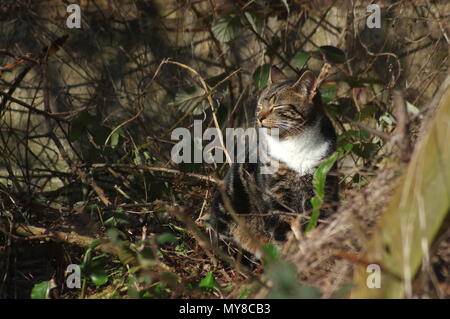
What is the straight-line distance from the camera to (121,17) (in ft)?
13.3

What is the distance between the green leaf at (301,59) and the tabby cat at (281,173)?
51 cm

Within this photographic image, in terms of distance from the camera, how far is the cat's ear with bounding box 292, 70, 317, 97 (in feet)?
10.3

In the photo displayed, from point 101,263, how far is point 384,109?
7.04 feet

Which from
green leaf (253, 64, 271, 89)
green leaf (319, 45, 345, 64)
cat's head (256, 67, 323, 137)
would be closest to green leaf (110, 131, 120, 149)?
cat's head (256, 67, 323, 137)

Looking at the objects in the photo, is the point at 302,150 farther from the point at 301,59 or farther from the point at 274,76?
the point at 301,59

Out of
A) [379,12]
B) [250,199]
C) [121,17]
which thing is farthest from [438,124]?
[121,17]

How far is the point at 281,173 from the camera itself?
3.05 meters

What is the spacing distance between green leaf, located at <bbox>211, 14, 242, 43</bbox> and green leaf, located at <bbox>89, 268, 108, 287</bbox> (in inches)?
71.1

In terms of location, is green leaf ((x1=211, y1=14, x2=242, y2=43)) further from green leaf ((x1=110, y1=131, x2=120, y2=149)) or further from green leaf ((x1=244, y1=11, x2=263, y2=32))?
green leaf ((x1=110, y1=131, x2=120, y2=149))

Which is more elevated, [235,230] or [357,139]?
[357,139]

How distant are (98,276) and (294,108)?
4.48 feet

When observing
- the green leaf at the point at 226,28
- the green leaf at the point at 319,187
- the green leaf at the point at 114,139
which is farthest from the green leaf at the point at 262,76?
the green leaf at the point at 319,187

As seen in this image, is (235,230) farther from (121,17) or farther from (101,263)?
(121,17)

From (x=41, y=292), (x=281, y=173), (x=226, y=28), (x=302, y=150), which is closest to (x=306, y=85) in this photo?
(x=302, y=150)
